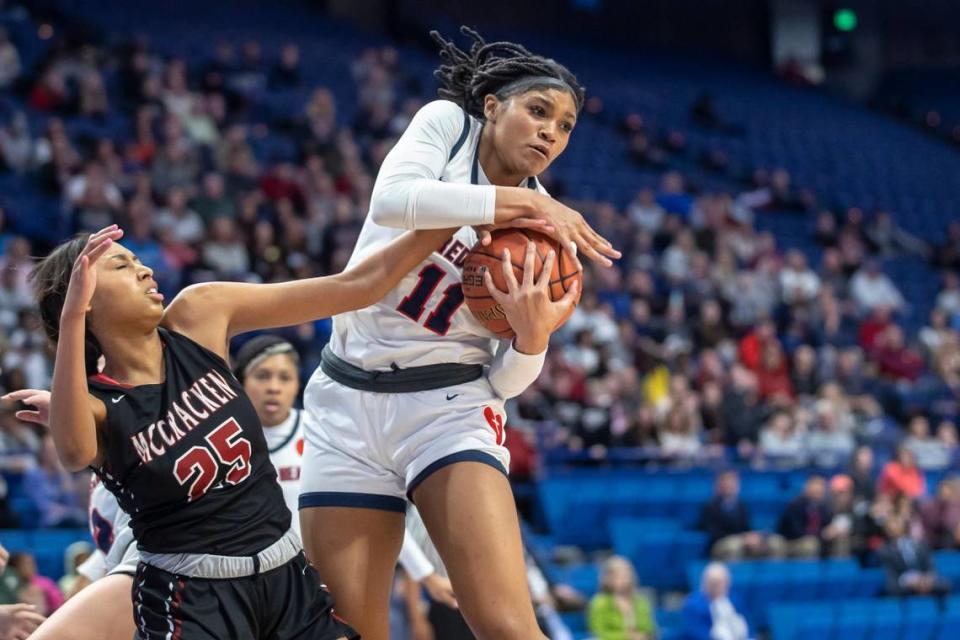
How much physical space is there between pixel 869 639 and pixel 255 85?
8055 mm

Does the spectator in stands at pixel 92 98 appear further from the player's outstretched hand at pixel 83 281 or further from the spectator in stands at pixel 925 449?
the player's outstretched hand at pixel 83 281

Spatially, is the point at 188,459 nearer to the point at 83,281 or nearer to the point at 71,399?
the point at 71,399

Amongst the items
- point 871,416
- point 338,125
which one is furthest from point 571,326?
point 338,125

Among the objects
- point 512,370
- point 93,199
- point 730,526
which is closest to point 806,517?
point 730,526

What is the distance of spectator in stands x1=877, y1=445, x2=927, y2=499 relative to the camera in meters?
10.7

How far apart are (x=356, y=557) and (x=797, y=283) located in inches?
424

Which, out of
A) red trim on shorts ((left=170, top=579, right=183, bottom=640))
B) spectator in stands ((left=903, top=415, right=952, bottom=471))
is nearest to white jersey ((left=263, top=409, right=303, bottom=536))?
red trim on shorts ((left=170, top=579, right=183, bottom=640))

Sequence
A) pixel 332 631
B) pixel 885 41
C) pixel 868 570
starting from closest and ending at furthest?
pixel 332 631 → pixel 868 570 → pixel 885 41

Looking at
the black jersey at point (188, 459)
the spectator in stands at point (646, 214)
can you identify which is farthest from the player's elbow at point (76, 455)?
the spectator in stands at point (646, 214)

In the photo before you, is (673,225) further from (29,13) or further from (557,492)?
(29,13)

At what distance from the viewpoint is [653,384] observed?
11.2 m

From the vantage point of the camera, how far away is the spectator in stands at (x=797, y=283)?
44.6 feet

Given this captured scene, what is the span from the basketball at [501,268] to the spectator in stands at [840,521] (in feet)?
23.0

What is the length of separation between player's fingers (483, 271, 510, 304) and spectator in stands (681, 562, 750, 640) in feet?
17.6
